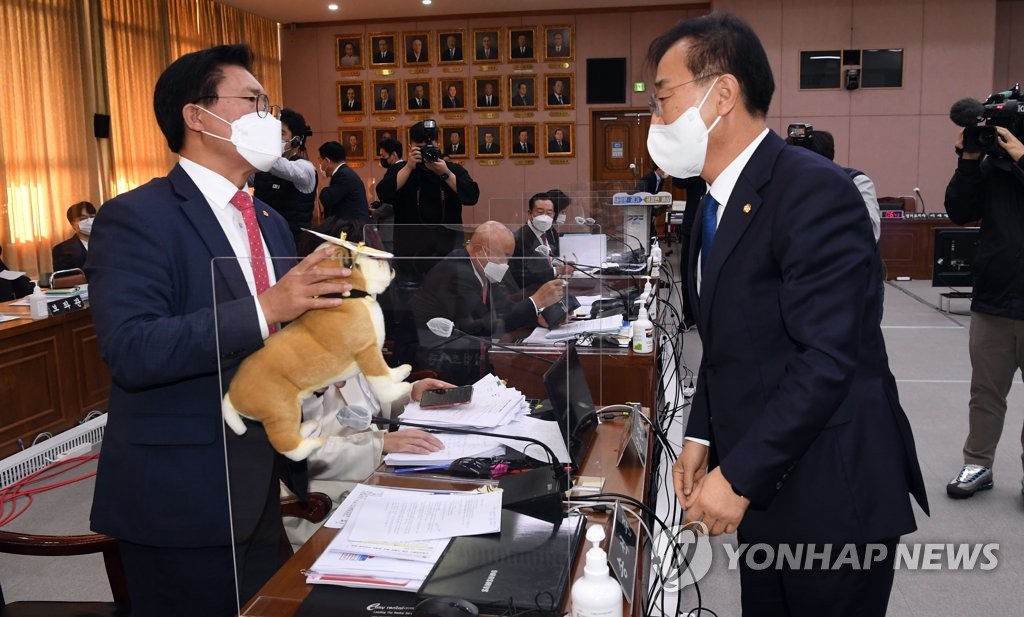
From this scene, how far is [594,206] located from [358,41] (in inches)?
325

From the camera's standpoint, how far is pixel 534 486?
1.28 metres

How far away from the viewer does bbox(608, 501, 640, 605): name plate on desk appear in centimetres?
117

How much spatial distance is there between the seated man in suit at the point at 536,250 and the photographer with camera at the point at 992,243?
1.75m

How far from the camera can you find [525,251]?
9.18 ft

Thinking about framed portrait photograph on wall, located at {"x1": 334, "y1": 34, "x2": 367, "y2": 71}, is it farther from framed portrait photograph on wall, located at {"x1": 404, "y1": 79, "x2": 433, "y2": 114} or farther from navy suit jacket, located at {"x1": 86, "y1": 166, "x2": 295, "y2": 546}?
navy suit jacket, located at {"x1": 86, "y1": 166, "x2": 295, "y2": 546}

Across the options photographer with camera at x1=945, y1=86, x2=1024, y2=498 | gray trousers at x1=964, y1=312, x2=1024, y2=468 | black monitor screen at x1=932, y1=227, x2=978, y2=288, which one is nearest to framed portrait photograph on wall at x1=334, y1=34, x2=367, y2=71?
black monitor screen at x1=932, y1=227, x2=978, y2=288

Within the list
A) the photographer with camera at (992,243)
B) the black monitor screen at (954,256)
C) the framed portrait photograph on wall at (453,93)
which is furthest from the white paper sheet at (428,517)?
the framed portrait photograph on wall at (453,93)

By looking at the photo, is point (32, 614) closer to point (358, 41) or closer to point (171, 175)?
point (171, 175)

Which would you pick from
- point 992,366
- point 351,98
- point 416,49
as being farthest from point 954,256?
point 351,98

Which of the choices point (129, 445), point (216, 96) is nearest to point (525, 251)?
point (216, 96)

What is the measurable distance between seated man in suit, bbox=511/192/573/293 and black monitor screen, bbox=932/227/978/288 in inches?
173

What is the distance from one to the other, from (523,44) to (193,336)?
37.8 feet

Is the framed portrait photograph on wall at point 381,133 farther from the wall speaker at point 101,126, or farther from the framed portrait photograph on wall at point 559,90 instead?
the wall speaker at point 101,126

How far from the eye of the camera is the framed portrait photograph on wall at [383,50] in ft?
40.3
